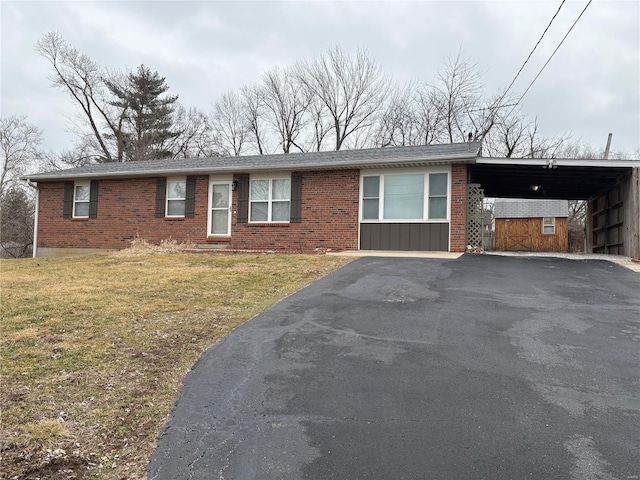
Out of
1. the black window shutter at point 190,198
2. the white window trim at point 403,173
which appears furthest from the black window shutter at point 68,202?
the white window trim at point 403,173

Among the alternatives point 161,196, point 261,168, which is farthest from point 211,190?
point 261,168

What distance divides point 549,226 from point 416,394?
22982 millimetres

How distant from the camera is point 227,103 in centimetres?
3512

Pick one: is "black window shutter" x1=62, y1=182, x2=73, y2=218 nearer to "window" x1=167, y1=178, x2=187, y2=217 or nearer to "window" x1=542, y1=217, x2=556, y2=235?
"window" x1=167, y1=178, x2=187, y2=217

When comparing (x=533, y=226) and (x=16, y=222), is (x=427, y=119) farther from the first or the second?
(x=16, y=222)

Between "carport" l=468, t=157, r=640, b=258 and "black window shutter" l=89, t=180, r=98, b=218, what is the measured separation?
12.7 m

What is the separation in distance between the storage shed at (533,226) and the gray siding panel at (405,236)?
13.0m

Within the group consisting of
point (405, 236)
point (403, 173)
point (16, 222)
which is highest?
point (403, 173)

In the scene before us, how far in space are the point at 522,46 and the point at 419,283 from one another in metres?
8.12

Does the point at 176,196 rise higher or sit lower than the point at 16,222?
higher

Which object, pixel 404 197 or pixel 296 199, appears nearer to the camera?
pixel 404 197

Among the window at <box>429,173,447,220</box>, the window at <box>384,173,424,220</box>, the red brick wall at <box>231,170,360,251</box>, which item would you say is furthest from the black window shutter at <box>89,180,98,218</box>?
the window at <box>429,173,447,220</box>

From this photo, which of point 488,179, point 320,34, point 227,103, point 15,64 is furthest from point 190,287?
point 227,103

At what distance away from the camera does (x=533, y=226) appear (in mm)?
23406
